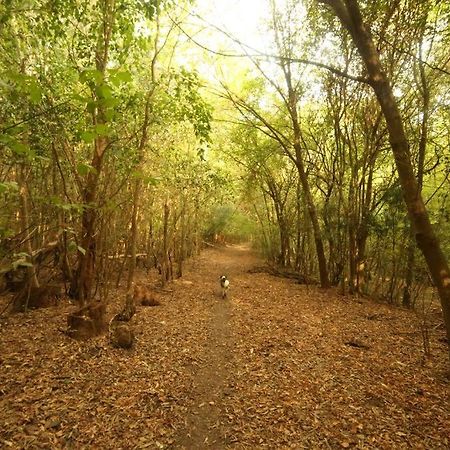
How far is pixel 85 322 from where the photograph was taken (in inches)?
244

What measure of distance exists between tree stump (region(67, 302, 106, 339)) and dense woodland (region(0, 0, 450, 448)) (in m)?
0.04

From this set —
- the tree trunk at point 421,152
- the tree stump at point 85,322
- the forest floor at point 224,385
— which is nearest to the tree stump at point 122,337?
the forest floor at point 224,385

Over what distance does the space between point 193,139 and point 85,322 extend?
1072cm

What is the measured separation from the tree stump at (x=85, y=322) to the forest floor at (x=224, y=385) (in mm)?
181

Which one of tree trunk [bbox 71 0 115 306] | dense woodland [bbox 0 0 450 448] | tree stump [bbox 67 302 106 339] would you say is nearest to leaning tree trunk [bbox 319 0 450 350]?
dense woodland [bbox 0 0 450 448]

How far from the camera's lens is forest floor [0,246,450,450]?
12.7 ft

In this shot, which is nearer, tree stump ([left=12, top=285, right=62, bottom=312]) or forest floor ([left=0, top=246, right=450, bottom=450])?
forest floor ([left=0, top=246, right=450, bottom=450])

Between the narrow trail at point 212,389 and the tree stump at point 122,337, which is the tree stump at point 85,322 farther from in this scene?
the narrow trail at point 212,389

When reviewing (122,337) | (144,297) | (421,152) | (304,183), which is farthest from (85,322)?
(421,152)

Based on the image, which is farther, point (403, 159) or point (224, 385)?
point (224, 385)

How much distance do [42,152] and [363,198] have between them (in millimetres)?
9146

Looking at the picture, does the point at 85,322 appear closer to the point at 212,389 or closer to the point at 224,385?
the point at 212,389

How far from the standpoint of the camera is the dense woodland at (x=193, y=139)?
379 cm

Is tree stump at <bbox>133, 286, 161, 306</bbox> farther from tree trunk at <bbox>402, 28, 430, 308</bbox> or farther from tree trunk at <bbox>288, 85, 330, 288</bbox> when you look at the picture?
tree trunk at <bbox>402, 28, 430, 308</bbox>
